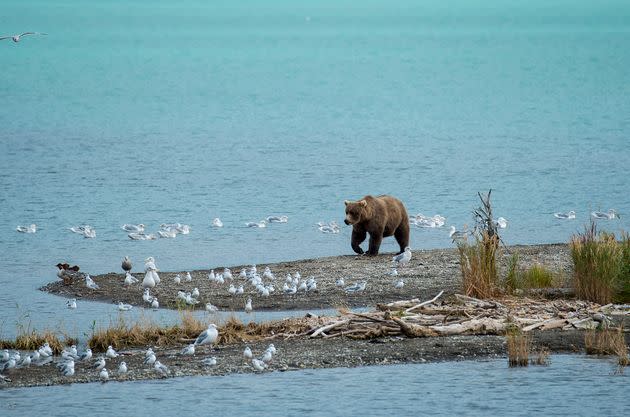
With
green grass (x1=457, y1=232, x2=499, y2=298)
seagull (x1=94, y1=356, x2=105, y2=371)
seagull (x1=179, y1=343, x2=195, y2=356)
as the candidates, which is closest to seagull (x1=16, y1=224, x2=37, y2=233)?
green grass (x1=457, y1=232, x2=499, y2=298)

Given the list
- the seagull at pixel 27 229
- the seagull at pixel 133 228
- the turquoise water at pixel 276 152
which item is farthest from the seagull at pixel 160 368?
the seagull at pixel 27 229

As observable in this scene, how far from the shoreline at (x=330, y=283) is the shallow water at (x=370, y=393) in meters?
3.67

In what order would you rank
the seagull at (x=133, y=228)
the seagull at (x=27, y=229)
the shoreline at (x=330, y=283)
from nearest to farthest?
the shoreline at (x=330, y=283) < the seagull at (x=133, y=228) < the seagull at (x=27, y=229)

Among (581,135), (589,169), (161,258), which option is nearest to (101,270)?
(161,258)

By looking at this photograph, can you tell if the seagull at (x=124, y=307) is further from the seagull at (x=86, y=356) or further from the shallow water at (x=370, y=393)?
the shallow water at (x=370, y=393)

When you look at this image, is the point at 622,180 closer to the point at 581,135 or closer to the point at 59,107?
the point at 581,135

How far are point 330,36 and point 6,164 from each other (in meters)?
151

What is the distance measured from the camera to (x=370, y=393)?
14.6 meters

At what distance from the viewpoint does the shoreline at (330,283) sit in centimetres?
1911

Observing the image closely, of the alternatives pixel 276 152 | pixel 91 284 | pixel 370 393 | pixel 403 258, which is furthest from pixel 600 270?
pixel 276 152

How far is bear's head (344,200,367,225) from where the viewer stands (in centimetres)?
2212

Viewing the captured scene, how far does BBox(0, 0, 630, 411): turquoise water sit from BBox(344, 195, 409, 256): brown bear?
2.50 m

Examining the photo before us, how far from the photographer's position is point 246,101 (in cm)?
8250

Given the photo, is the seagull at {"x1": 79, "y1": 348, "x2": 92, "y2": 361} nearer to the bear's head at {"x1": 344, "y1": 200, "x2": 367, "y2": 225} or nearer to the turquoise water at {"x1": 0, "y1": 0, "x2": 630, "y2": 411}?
the turquoise water at {"x1": 0, "y1": 0, "x2": 630, "y2": 411}
